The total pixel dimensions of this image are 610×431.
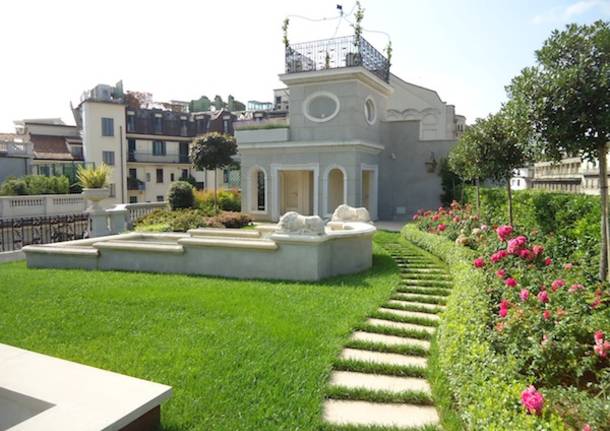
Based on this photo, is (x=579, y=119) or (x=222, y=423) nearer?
(x=222, y=423)

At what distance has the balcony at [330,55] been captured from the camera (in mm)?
17594

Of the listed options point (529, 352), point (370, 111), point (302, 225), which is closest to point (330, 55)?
point (370, 111)

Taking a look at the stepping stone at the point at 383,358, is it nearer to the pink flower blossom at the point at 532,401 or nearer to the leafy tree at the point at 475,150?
the pink flower blossom at the point at 532,401

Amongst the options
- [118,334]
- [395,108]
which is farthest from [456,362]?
[395,108]

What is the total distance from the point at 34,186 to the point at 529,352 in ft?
73.1

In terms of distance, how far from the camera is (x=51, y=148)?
38219mm

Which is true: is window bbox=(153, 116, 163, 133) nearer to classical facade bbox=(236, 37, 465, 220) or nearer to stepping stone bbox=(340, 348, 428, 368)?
classical facade bbox=(236, 37, 465, 220)

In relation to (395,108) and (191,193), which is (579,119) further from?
(395,108)

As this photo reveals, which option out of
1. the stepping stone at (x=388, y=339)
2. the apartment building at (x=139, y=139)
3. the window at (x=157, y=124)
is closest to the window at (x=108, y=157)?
the apartment building at (x=139, y=139)

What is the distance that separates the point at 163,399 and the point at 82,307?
3.73 m

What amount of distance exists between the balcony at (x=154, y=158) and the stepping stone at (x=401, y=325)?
41.0 m

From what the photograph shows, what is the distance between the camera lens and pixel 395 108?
91.8ft

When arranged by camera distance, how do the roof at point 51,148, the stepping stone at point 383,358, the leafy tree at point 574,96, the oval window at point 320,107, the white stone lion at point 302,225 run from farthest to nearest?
the roof at point 51,148
the oval window at point 320,107
the white stone lion at point 302,225
the leafy tree at point 574,96
the stepping stone at point 383,358

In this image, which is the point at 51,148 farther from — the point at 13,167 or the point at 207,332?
the point at 207,332
